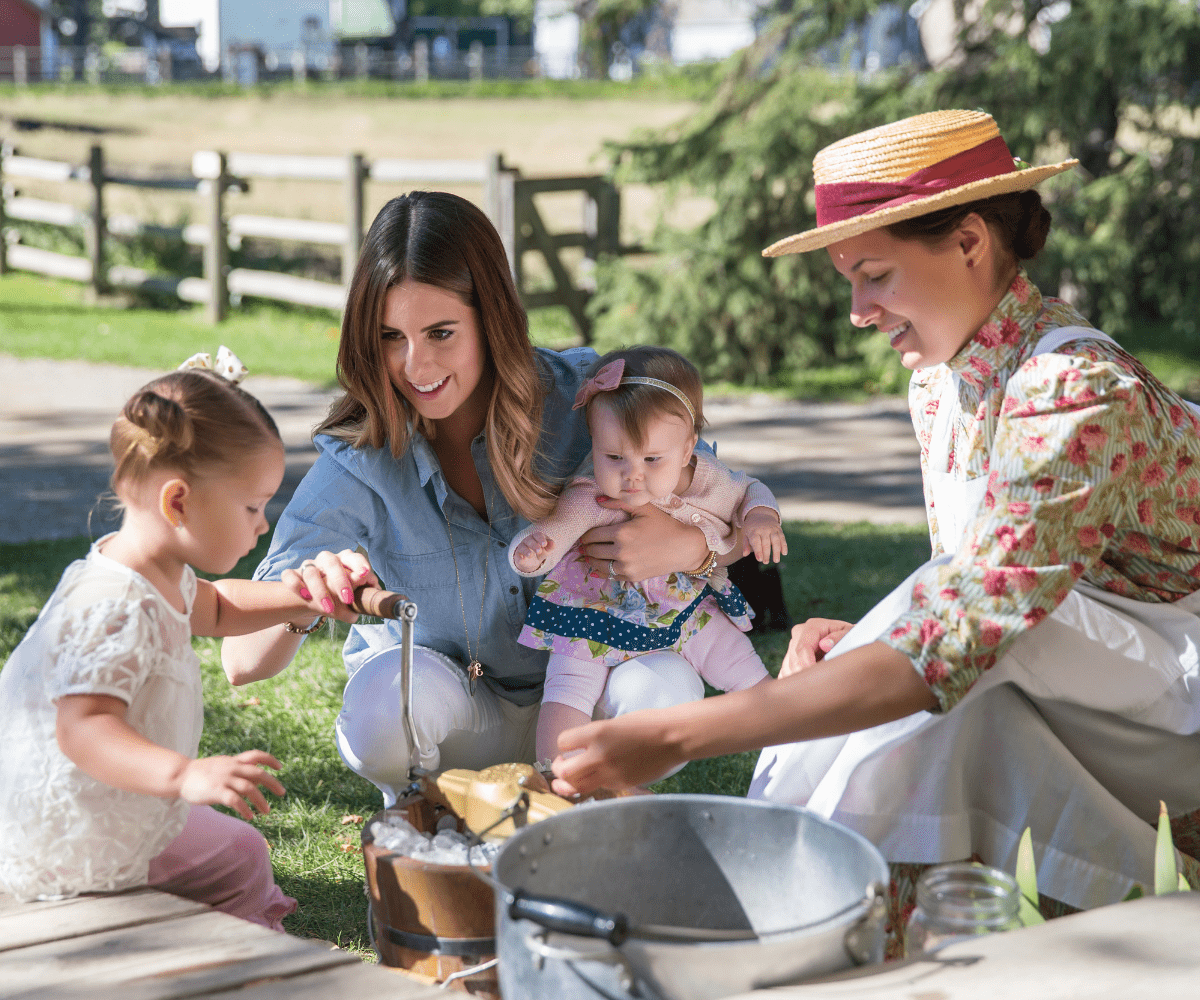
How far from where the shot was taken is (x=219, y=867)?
7.48 ft

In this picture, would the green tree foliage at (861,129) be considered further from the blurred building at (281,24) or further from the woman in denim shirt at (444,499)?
the blurred building at (281,24)

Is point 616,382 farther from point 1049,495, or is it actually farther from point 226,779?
point 226,779

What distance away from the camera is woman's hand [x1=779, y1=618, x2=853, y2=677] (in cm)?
252

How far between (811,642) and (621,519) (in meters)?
0.58

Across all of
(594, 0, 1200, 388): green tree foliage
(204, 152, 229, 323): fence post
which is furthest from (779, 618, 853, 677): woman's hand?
(204, 152, 229, 323): fence post

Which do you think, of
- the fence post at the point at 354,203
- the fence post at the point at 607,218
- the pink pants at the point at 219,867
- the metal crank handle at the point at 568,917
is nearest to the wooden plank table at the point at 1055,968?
the metal crank handle at the point at 568,917

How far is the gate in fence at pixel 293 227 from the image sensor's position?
10.1 metres

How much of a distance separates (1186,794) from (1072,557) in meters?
0.56

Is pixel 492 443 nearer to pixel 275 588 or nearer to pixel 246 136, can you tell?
pixel 275 588

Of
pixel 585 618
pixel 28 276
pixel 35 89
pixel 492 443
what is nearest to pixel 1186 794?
pixel 585 618

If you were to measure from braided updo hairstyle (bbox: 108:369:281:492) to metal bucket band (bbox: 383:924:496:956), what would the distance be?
0.76 m

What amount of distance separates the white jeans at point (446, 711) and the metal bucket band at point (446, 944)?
49 centimetres

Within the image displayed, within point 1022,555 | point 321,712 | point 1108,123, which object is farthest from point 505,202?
point 1022,555

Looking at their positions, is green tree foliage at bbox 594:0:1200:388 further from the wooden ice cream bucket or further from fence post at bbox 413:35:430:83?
fence post at bbox 413:35:430:83
